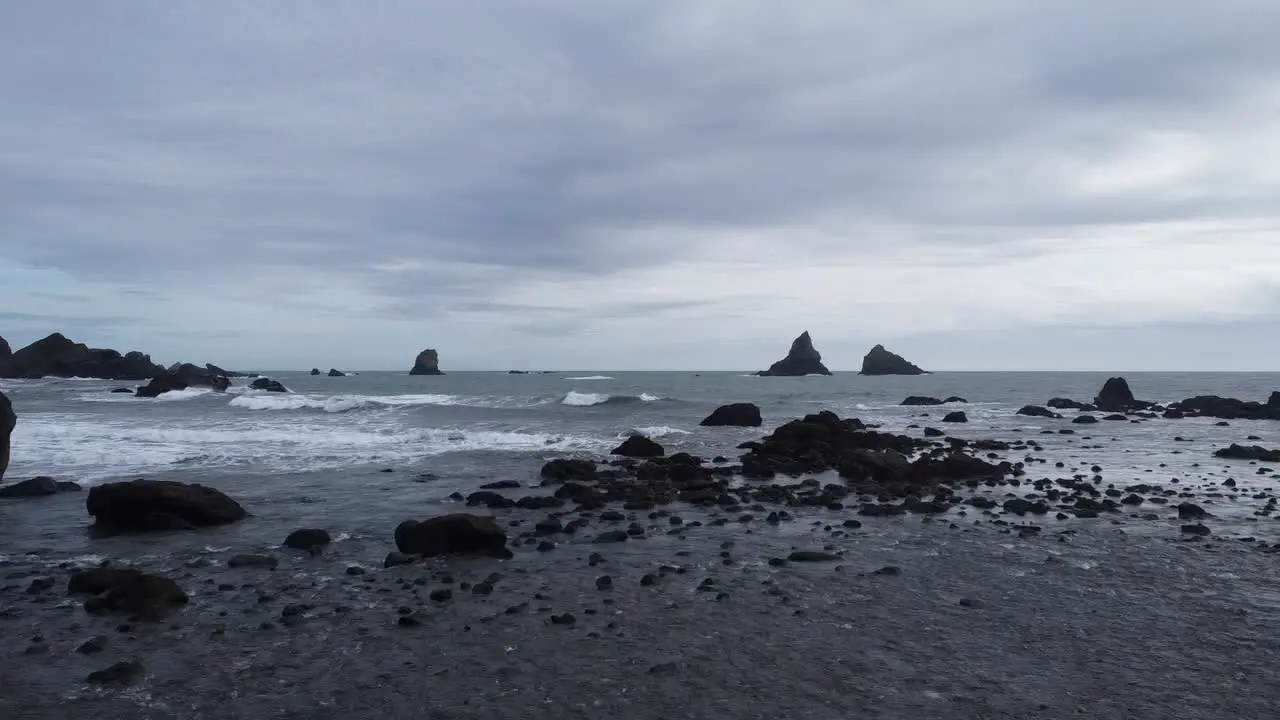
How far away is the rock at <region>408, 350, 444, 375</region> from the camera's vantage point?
17488 cm

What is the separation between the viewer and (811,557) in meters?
13.9

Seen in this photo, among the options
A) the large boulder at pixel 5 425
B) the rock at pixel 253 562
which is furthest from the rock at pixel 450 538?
the large boulder at pixel 5 425

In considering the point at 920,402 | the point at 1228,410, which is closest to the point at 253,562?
the point at 1228,410

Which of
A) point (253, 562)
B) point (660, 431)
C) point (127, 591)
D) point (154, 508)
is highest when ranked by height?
point (660, 431)

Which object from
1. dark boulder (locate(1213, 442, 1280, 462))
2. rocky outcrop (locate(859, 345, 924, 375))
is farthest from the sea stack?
dark boulder (locate(1213, 442, 1280, 462))

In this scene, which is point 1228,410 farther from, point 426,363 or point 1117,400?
point 426,363

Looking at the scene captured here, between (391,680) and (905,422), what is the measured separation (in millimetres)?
45297

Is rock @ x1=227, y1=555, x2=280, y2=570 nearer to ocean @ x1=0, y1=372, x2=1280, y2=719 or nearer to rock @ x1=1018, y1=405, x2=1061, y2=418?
ocean @ x1=0, y1=372, x2=1280, y2=719

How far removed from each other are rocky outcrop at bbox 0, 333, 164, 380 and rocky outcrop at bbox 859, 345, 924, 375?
135780 millimetres

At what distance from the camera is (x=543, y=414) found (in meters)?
54.9

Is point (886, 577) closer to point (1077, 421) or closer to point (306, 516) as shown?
point (306, 516)

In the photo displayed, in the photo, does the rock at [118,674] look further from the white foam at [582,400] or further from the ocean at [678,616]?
the white foam at [582,400]

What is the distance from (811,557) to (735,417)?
3305 centimetres

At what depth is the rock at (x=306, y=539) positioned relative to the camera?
14.8 metres
